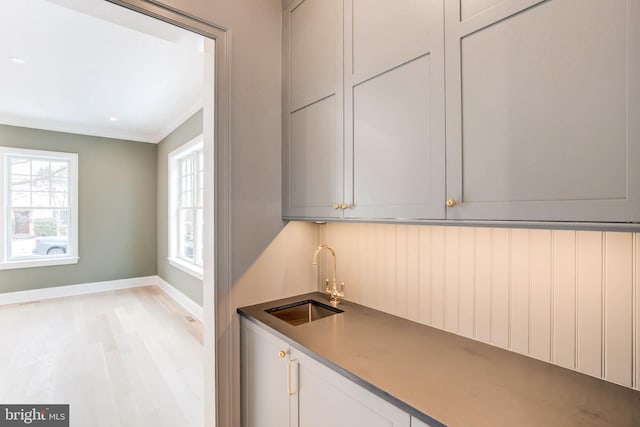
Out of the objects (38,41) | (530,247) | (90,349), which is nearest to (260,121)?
(530,247)

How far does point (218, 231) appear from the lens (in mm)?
1574

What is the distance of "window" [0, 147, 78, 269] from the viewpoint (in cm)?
459

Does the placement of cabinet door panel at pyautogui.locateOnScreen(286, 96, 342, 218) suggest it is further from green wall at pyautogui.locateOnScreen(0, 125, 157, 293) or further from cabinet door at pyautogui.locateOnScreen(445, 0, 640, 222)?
green wall at pyautogui.locateOnScreen(0, 125, 157, 293)

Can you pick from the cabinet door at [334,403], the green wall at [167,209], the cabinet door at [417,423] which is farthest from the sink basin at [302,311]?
the green wall at [167,209]

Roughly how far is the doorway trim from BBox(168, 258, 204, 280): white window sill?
7.44 feet

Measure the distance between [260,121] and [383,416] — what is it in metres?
1.46

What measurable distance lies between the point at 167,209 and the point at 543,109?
5.30 meters

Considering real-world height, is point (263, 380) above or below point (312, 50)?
below

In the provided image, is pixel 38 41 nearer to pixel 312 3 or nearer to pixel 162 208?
pixel 312 3

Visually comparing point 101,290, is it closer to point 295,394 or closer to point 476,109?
point 295,394

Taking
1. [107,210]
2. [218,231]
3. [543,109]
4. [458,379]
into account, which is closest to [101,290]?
[107,210]

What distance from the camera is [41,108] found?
4102 millimetres

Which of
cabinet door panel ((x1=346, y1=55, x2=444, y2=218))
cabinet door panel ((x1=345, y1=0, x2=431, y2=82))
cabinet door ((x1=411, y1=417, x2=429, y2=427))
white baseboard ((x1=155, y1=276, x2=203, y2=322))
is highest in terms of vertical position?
cabinet door panel ((x1=345, y1=0, x2=431, y2=82))

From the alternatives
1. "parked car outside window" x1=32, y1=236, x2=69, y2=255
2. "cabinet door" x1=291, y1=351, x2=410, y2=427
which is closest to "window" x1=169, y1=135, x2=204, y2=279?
"parked car outside window" x1=32, y1=236, x2=69, y2=255
